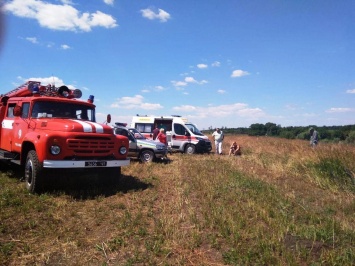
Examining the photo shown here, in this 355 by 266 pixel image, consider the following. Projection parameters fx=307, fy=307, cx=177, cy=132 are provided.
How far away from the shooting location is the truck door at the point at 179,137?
19.2 meters

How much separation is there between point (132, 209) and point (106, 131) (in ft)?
7.83

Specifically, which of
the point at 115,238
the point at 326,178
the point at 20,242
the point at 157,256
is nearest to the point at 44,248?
the point at 20,242

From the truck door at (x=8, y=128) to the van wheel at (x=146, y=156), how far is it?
19.5 ft

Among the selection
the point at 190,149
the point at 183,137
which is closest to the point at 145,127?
the point at 183,137

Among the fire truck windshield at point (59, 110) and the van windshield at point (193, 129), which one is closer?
the fire truck windshield at point (59, 110)

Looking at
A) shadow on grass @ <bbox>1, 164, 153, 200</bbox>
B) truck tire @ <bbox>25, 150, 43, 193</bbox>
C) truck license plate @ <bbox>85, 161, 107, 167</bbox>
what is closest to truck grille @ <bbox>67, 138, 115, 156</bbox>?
truck license plate @ <bbox>85, 161, 107, 167</bbox>

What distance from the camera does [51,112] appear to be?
8289 mm

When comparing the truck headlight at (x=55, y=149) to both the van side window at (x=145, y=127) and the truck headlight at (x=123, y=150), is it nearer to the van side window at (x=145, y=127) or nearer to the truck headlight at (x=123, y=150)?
the truck headlight at (x=123, y=150)

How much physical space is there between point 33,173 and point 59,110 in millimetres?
2085

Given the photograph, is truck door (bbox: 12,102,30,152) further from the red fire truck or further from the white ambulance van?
the white ambulance van

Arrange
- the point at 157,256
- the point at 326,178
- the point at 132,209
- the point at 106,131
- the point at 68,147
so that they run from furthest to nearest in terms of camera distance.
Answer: the point at 326,178
the point at 106,131
the point at 68,147
the point at 132,209
the point at 157,256

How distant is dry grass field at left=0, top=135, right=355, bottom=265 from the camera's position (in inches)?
163

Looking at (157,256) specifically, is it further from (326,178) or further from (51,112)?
(326,178)

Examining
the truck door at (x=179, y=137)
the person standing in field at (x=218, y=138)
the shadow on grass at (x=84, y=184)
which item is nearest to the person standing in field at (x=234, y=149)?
the person standing in field at (x=218, y=138)
